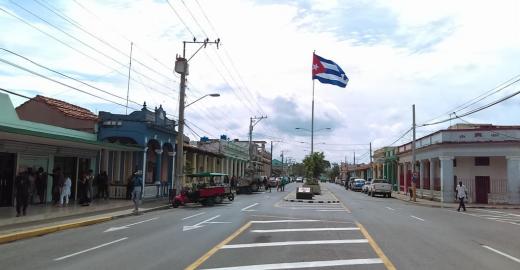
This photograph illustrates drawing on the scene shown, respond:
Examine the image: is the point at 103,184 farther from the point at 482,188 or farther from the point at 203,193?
the point at 482,188

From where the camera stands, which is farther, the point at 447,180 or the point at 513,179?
the point at 447,180

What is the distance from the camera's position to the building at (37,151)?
22.5 m

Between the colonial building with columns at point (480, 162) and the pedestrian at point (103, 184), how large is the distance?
1019 inches

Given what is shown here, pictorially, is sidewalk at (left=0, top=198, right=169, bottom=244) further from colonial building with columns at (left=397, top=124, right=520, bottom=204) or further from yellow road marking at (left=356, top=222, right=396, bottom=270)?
colonial building with columns at (left=397, top=124, right=520, bottom=204)

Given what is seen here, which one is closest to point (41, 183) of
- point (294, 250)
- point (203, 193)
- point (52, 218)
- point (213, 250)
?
point (52, 218)

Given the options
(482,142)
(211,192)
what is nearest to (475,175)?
(482,142)

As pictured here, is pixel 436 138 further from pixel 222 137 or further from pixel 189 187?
pixel 222 137

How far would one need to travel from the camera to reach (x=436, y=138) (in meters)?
43.2

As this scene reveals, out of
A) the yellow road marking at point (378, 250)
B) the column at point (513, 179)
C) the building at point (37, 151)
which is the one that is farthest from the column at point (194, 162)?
the yellow road marking at point (378, 250)

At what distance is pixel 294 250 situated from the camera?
1194 cm

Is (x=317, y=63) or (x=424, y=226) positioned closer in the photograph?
(x=424, y=226)

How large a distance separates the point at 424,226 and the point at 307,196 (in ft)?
65.3

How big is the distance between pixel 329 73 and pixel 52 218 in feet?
91.4

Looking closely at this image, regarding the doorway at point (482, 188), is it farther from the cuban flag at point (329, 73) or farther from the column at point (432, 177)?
the cuban flag at point (329, 73)
